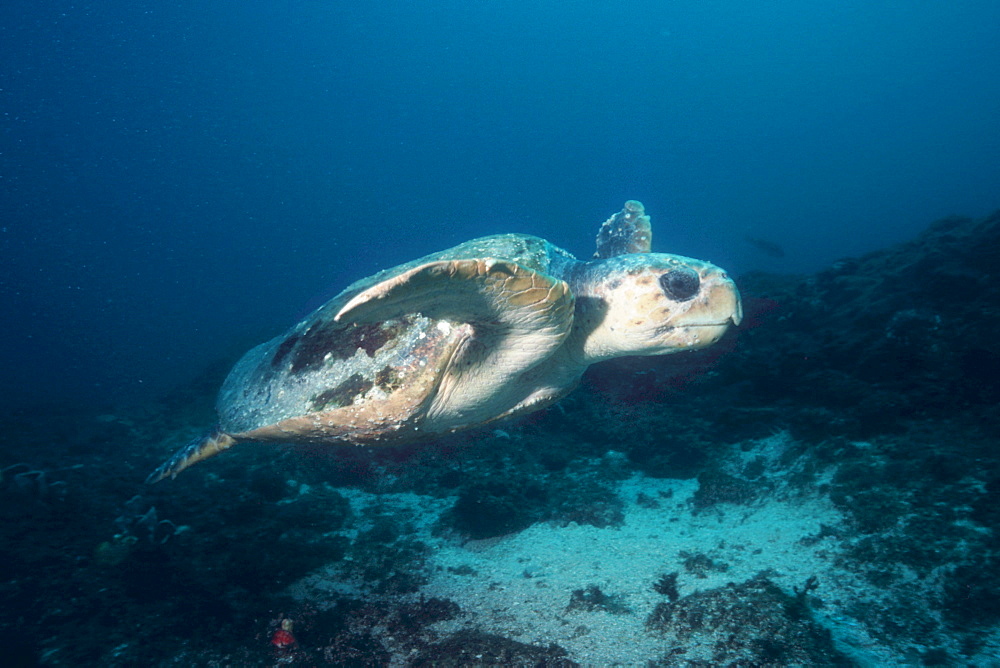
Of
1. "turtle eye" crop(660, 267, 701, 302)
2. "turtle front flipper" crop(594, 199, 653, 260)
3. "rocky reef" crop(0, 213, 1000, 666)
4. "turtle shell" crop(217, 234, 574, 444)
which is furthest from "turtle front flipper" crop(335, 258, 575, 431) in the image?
"turtle front flipper" crop(594, 199, 653, 260)

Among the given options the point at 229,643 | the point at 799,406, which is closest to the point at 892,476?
the point at 799,406

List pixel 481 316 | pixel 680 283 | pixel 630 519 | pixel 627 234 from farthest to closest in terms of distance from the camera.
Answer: pixel 627 234 < pixel 630 519 < pixel 680 283 < pixel 481 316

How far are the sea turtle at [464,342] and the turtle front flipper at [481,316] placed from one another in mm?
11

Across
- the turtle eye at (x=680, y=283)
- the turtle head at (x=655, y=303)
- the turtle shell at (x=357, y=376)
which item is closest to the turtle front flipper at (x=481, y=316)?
the turtle shell at (x=357, y=376)

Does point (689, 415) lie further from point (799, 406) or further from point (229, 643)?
point (229, 643)

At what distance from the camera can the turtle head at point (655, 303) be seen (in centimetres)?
248

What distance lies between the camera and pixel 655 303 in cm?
255

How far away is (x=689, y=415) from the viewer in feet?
15.1

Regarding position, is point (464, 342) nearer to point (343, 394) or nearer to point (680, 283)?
point (343, 394)

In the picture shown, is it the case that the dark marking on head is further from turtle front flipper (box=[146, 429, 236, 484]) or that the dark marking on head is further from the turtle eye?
the turtle eye

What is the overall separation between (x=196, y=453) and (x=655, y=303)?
403cm

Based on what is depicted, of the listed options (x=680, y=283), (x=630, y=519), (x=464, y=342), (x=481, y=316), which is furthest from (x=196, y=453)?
(x=680, y=283)

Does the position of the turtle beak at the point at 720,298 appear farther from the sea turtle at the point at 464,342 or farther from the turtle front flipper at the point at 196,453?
the turtle front flipper at the point at 196,453

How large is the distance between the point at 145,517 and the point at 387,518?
2.23 metres
